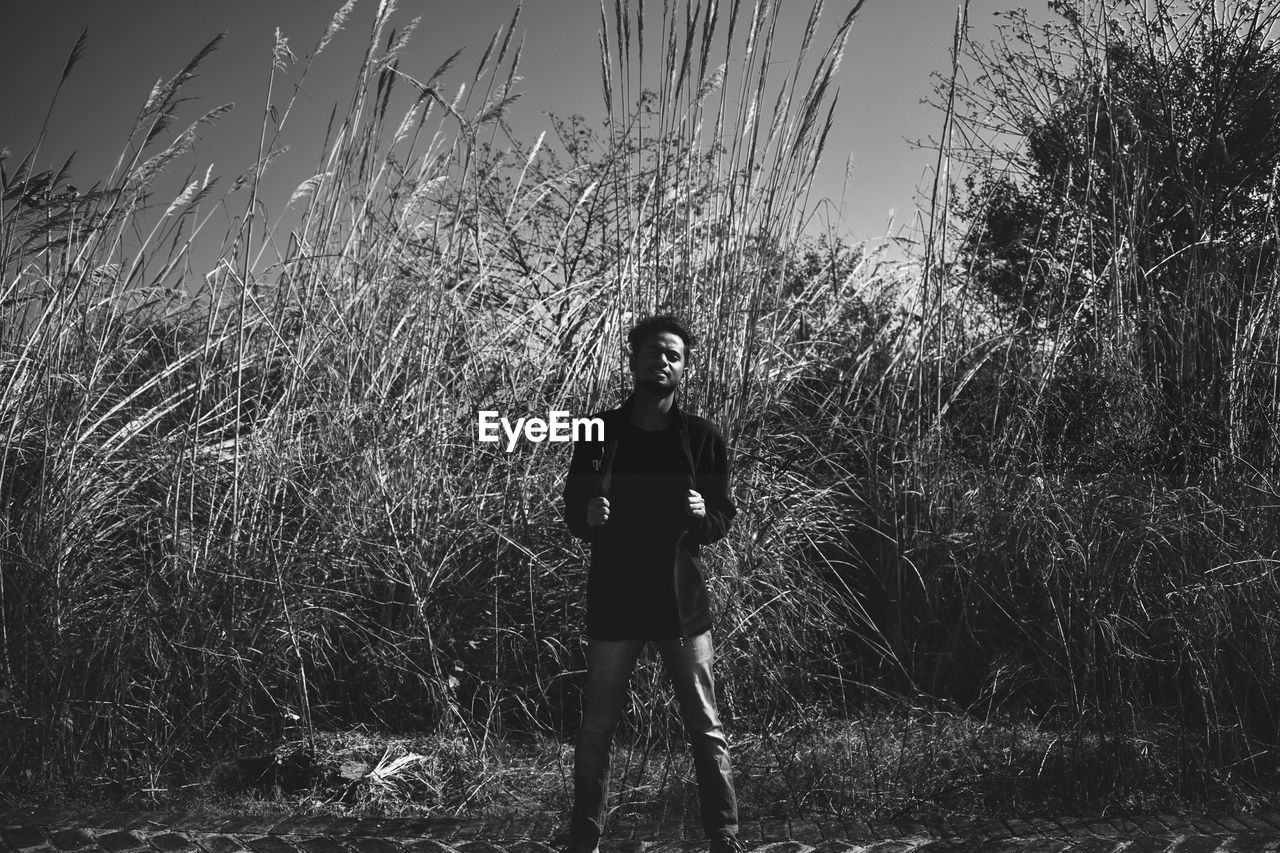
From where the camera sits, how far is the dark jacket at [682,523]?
2004 mm

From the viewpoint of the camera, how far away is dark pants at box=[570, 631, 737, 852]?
197cm

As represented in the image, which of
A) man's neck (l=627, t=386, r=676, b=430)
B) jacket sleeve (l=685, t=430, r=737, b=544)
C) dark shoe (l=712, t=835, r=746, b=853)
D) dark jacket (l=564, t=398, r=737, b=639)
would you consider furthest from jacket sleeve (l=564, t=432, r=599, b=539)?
dark shoe (l=712, t=835, r=746, b=853)

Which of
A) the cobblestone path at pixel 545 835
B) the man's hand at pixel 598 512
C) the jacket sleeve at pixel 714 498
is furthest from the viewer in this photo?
the cobblestone path at pixel 545 835

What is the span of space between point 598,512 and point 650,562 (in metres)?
0.16

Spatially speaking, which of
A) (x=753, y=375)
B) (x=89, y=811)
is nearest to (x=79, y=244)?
(x=89, y=811)

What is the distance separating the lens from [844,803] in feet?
7.81

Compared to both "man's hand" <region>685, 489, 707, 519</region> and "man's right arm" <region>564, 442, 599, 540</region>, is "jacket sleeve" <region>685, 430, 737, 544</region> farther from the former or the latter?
"man's right arm" <region>564, 442, 599, 540</region>

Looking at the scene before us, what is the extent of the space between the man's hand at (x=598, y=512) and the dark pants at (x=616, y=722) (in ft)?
0.82

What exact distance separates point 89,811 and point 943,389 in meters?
2.96

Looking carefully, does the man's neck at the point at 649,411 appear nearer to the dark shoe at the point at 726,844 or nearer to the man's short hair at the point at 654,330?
the man's short hair at the point at 654,330

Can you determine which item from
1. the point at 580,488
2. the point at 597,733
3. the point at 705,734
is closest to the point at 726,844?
the point at 705,734

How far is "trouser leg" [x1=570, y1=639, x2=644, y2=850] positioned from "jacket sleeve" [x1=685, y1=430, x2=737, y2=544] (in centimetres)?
26

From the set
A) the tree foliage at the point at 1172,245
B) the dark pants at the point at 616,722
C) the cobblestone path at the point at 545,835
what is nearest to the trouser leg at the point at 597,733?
the dark pants at the point at 616,722

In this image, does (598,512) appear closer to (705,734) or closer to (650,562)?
(650,562)
